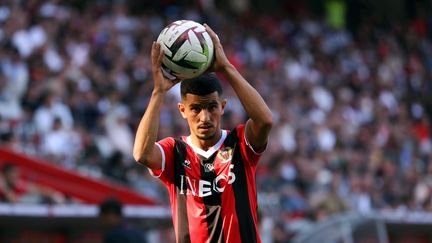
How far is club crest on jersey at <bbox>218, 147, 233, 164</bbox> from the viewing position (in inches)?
253

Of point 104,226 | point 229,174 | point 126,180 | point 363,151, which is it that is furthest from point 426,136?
point 229,174

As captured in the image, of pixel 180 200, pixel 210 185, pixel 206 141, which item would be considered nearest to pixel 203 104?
pixel 206 141

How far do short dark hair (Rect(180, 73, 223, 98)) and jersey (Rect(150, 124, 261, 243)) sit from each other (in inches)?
13.8

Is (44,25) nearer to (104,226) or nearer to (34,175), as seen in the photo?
(34,175)

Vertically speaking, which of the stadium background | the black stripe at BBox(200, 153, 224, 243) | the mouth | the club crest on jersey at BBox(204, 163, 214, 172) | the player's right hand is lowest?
the stadium background

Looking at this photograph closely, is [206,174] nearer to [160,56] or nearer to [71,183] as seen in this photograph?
[160,56]

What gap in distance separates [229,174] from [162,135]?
9.01m

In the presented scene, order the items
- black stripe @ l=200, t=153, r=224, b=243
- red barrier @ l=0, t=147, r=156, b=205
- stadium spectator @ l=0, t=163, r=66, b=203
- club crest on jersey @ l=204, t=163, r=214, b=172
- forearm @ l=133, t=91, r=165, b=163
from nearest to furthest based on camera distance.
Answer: forearm @ l=133, t=91, r=165, b=163, black stripe @ l=200, t=153, r=224, b=243, club crest on jersey @ l=204, t=163, r=214, b=172, stadium spectator @ l=0, t=163, r=66, b=203, red barrier @ l=0, t=147, r=156, b=205

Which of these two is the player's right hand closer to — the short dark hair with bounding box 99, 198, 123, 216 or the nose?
the nose

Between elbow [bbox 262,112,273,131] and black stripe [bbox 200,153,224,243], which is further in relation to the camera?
black stripe [bbox 200,153,224,243]

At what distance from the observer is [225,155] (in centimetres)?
643

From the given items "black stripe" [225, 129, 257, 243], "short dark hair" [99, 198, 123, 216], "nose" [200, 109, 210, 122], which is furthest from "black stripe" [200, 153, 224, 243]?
"short dark hair" [99, 198, 123, 216]

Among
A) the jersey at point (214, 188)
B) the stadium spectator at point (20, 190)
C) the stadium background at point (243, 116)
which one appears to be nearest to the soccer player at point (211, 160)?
the jersey at point (214, 188)

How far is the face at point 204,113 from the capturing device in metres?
6.33
